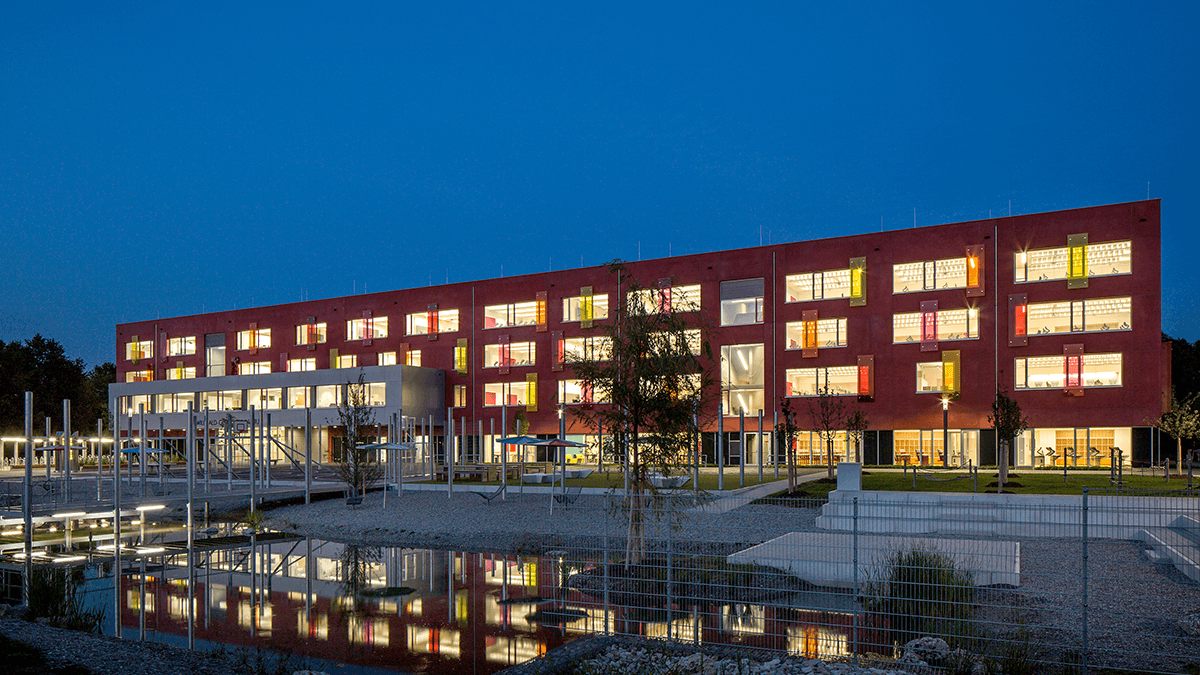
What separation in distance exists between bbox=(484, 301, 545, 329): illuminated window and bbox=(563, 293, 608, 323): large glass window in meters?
2.46

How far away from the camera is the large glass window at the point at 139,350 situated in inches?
2955

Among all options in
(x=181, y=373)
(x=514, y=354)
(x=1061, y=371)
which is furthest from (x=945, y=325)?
(x=181, y=373)

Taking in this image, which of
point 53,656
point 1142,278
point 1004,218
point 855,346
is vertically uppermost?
point 1004,218

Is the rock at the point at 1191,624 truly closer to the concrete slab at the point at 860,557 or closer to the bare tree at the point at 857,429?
the concrete slab at the point at 860,557

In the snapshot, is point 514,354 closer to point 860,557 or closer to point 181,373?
point 181,373

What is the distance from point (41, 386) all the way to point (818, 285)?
199ft

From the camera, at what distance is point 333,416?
58.2m

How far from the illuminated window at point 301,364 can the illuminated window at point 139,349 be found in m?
16.2

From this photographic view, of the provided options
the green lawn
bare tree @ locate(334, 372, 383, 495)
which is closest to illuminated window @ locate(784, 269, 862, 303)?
the green lawn

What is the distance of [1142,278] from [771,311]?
57.9ft

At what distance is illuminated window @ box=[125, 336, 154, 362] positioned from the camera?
75062 millimetres

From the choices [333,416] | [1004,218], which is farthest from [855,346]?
[333,416]

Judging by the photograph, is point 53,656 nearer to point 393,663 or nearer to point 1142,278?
point 393,663

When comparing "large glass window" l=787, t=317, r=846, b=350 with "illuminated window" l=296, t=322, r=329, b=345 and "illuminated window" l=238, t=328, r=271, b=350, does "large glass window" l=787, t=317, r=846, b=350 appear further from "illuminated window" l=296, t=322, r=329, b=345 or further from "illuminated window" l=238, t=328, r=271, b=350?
"illuminated window" l=238, t=328, r=271, b=350
